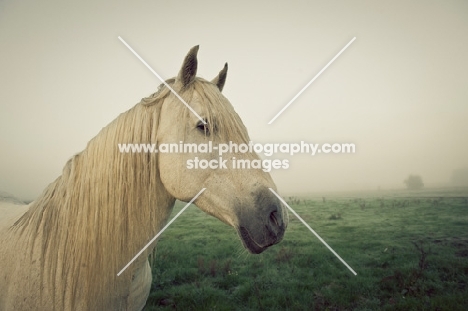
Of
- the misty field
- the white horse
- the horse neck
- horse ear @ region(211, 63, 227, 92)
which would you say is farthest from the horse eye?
the misty field

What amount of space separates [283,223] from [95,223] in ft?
4.71

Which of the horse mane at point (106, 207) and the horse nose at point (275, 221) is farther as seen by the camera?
the horse mane at point (106, 207)

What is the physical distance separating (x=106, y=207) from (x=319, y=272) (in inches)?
253

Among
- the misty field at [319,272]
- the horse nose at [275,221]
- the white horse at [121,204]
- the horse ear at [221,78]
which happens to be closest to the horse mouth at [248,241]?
the white horse at [121,204]

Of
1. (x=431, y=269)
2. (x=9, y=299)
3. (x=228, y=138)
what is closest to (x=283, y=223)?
(x=228, y=138)

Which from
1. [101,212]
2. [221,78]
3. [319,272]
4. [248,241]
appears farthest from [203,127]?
[319,272]

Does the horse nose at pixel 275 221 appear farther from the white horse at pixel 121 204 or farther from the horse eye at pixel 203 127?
the horse eye at pixel 203 127

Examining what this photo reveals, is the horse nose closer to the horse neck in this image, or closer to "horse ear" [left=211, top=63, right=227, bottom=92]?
the horse neck

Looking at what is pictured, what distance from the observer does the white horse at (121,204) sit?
1.82m

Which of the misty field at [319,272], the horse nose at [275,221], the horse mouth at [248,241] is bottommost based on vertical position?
the misty field at [319,272]

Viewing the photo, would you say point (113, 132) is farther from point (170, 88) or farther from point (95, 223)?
point (95, 223)

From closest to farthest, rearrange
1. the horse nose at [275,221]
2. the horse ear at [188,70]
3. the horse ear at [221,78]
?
→ the horse nose at [275,221] → the horse ear at [188,70] → the horse ear at [221,78]

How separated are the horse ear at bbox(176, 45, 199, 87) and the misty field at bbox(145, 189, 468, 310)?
4.51 meters

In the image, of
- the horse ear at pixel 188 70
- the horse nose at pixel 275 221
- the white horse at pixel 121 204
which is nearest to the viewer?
the horse nose at pixel 275 221
